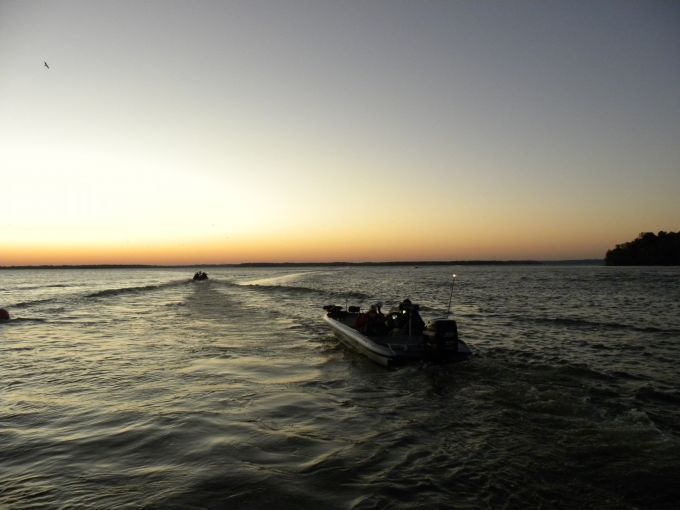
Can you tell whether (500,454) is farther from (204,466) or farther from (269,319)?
(269,319)

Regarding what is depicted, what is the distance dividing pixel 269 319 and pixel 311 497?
20.2 meters

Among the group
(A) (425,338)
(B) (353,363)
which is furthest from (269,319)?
(A) (425,338)

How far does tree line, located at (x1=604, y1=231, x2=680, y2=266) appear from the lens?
112731 mm

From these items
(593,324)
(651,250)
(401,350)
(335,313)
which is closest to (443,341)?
(401,350)

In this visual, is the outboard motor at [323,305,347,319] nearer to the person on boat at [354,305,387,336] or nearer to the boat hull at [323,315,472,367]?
the person on boat at [354,305,387,336]

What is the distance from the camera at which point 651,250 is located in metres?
117

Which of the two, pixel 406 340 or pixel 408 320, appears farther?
pixel 408 320

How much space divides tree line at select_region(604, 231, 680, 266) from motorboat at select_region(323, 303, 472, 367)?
129m

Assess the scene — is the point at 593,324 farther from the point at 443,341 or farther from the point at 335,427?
the point at 335,427

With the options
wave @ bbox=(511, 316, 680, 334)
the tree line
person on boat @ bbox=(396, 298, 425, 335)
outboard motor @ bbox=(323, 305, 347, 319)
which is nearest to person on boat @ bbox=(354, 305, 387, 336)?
person on boat @ bbox=(396, 298, 425, 335)

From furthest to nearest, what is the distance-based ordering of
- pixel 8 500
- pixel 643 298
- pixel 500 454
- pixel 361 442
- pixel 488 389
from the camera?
pixel 643 298
pixel 488 389
pixel 361 442
pixel 500 454
pixel 8 500

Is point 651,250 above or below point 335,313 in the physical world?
above

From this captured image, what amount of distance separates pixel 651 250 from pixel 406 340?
133 metres

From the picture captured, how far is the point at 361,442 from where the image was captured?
720 cm
